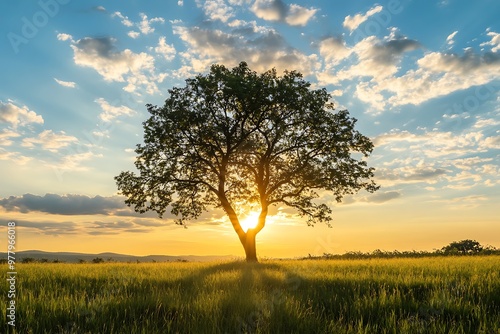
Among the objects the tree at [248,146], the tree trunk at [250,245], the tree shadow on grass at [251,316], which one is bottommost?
the tree shadow on grass at [251,316]

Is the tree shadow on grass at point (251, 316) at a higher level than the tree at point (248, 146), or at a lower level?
lower

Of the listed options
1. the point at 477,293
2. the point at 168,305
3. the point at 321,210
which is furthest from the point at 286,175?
the point at 168,305

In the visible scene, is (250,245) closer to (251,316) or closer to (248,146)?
(248,146)

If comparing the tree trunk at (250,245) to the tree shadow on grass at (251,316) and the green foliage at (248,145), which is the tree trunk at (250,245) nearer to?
the green foliage at (248,145)

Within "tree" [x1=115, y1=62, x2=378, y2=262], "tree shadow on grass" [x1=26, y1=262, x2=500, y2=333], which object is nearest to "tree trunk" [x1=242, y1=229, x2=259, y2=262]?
"tree" [x1=115, y1=62, x2=378, y2=262]

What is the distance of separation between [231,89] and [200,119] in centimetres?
345

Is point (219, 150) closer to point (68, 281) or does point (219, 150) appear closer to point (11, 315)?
point (68, 281)

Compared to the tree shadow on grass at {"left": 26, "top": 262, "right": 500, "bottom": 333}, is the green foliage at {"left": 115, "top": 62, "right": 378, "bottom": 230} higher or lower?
higher

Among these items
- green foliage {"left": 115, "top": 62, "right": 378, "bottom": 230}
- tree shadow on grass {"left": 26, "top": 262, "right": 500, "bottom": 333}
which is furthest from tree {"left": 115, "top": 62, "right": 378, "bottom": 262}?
tree shadow on grass {"left": 26, "top": 262, "right": 500, "bottom": 333}

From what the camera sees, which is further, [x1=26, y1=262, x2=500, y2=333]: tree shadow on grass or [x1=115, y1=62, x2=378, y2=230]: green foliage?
[x1=115, y1=62, x2=378, y2=230]: green foliage

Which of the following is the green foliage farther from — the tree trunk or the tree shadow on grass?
the tree shadow on grass

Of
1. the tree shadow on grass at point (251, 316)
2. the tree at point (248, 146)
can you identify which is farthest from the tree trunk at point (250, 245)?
the tree shadow on grass at point (251, 316)

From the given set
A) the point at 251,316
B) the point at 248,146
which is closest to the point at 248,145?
the point at 248,146

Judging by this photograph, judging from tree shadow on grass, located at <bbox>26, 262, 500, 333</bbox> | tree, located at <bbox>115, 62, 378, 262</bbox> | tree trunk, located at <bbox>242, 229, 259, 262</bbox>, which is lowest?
tree shadow on grass, located at <bbox>26, 262, 500, 333</bbox>
